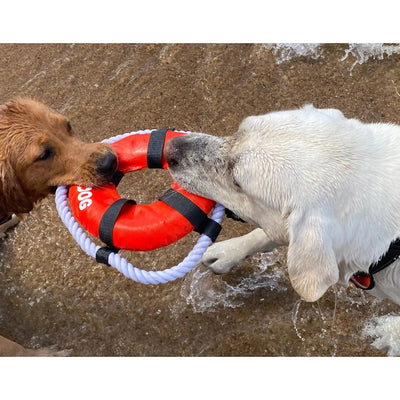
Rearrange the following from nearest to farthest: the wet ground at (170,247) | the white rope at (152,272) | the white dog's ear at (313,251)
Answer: the white dog's ear at (313,251)
the white rope at (152,272)
the wet ground at (170,247)

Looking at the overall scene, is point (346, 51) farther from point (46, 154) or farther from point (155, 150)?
point (46, 154)

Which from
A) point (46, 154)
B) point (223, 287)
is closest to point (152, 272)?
point (46, 154)

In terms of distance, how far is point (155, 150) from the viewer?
2.91 metres

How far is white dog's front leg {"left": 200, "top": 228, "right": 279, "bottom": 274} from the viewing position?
135 inches

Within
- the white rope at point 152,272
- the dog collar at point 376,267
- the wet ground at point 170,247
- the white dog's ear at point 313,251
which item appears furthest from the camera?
the wet ground at point 170,247

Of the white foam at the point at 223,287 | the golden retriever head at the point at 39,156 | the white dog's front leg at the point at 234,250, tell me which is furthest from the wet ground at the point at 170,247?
the golden retriever head at the point at 39,156

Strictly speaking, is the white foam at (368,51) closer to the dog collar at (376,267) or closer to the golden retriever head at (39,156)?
the dog collar at (376,267)

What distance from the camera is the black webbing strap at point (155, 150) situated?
291cm

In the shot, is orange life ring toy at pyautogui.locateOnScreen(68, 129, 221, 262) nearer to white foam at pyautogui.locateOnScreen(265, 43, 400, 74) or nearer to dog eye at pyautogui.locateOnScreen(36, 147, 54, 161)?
dog eye at pyautogui.locateOnScreen(36, 147, 54, 161)

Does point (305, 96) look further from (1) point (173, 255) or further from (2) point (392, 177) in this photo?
(2) point (392, 177)

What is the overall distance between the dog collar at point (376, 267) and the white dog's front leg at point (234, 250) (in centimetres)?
83

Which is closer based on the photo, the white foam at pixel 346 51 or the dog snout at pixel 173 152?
the dog snout at pixel 173 152

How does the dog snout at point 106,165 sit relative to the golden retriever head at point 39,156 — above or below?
below

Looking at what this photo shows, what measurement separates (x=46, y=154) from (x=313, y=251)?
1.98m
